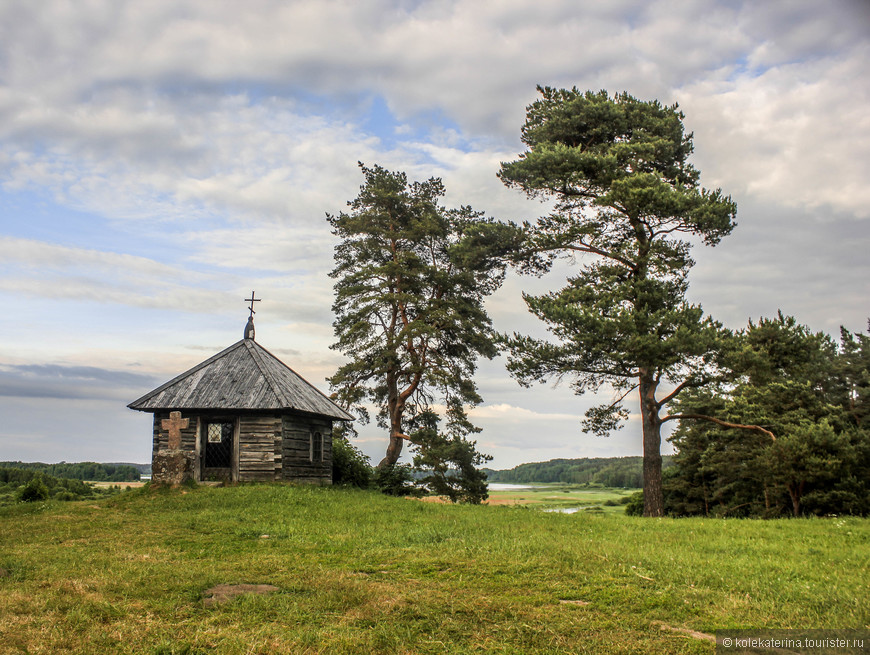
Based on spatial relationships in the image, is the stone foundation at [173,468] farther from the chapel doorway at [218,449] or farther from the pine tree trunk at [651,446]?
the pine tree trunk at [651,446]

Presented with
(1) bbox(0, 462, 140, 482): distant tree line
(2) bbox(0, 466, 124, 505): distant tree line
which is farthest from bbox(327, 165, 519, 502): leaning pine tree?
(1) bbox(0, 462, 140, 482): distant tree line

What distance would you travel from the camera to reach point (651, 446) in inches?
880

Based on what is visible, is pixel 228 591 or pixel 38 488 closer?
pixel 228 591

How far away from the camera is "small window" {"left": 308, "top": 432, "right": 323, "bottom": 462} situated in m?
25.9

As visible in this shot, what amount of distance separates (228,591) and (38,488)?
1857 centimetres

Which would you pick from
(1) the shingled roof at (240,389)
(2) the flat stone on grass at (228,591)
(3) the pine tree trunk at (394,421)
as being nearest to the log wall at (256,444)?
(1) the shingled roof at (240,389)

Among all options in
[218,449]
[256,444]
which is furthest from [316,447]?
[218,449]

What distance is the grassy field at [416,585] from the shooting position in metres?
5.92

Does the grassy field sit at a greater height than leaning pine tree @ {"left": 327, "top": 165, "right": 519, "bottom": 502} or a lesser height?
lesser

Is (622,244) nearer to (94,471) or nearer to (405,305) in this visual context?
(405,305)

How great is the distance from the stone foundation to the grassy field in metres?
6.25

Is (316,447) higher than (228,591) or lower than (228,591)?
higher

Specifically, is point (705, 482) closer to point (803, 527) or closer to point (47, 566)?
point (803, 527)

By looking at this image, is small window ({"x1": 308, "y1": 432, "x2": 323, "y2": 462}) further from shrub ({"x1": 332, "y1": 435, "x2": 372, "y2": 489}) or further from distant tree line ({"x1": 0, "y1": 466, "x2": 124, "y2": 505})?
distant tree line ({"x1": 0, "y1": 466, "x2": 124, "y2": 505})
